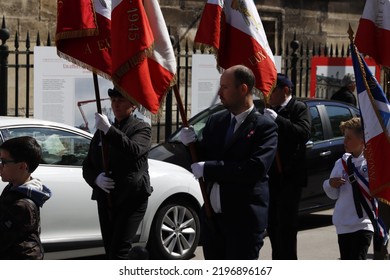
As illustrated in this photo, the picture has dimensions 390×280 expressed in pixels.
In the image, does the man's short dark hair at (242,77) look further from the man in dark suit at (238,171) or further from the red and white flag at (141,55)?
the red and white flag at (141,55)

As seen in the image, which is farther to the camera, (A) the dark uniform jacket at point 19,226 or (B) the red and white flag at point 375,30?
(B) the red and white flag at point 375,30

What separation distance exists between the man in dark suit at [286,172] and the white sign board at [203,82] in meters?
6.25

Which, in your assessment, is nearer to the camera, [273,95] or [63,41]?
[63,41]

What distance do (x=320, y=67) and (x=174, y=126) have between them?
301cm

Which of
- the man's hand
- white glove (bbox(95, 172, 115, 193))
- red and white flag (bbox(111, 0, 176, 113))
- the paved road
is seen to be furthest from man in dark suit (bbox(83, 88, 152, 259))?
the paved road

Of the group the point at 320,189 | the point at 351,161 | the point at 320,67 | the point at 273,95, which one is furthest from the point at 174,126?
the point at 351,161

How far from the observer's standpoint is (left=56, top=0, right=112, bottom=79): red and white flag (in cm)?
665

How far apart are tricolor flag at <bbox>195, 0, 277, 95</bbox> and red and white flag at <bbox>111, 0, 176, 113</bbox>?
75 cm

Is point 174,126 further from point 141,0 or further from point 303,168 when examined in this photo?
point 141,0

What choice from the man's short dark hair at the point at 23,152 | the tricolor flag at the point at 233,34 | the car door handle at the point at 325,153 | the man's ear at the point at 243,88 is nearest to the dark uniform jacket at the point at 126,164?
the tricolor flag at the point at 233,34

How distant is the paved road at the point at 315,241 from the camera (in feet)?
32.0

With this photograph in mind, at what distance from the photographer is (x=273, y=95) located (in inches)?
315

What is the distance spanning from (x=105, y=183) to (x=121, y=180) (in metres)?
0.17
